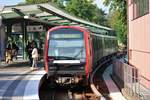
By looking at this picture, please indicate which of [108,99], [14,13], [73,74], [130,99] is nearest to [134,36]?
[73,74]

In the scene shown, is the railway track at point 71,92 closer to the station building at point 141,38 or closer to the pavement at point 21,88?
the pavement at point 21,88

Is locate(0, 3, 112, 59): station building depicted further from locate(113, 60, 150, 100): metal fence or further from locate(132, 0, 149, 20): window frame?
locate(113, 60, 150, 100): metal fence

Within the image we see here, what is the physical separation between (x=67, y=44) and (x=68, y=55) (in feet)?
2.19

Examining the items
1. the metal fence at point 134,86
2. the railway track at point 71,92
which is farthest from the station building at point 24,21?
the metal fence at point 134,86

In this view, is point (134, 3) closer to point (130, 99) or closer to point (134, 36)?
point (134, 36)

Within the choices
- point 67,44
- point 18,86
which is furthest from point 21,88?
point 67,44

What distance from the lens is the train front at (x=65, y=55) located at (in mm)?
24203

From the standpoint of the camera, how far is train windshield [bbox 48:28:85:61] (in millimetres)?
24531

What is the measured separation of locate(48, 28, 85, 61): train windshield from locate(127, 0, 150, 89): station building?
2.42 metres

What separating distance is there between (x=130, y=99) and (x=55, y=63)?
269 inches

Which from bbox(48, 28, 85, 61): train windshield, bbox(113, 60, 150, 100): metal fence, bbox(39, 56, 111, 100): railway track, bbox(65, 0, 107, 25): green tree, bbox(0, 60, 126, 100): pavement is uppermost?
bbox(65, 0, 107, 25): green tree

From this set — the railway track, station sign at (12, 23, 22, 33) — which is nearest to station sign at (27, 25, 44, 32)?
station sign at (12, 23, 22, 33)

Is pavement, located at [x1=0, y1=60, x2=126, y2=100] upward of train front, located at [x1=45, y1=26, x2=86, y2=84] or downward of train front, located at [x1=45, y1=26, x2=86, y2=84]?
downward

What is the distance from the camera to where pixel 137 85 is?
17.0m
